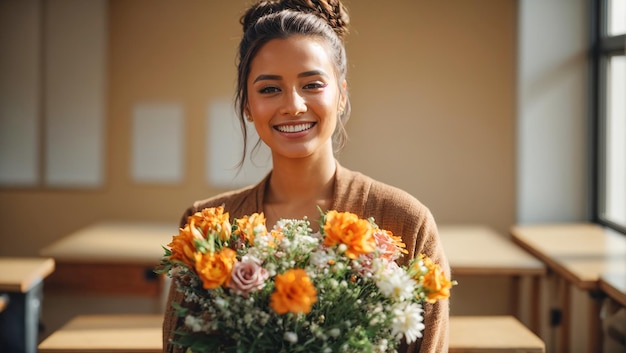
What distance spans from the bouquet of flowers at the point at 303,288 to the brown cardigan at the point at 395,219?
12.4 inches

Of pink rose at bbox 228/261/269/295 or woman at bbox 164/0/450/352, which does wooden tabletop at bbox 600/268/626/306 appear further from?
pink rose at bbox 228/261/269/295

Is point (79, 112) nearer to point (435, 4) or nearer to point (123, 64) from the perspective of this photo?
point (123, 64)

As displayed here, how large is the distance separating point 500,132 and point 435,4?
82 cm

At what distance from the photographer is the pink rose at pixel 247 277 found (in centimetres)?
118

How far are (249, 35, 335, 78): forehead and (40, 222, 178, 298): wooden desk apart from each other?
78.7 inches

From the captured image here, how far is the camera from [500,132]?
4320mm

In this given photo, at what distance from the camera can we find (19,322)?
11.2 ft

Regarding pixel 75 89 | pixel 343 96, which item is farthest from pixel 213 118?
pixel 343 96

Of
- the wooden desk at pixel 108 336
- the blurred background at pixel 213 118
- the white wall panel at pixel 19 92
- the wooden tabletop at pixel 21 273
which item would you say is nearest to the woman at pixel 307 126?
the wooden desk at pixel 108 336

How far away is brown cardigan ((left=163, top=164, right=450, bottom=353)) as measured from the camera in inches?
62.4

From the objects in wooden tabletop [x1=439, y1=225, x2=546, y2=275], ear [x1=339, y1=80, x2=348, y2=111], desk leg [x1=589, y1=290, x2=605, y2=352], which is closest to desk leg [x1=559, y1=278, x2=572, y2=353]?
wooden tabletop [x1=439, y1=225, x2=546, y2=275]

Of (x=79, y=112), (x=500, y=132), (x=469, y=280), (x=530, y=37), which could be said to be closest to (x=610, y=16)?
(x=530, y=37)

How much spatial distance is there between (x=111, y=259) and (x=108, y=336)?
87cm

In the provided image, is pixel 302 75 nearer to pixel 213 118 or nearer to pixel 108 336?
pixel 108 336
